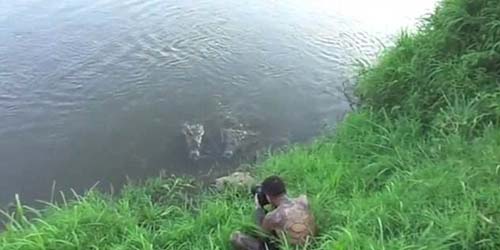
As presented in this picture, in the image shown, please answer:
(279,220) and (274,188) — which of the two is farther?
(274,188)

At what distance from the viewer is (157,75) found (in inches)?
334

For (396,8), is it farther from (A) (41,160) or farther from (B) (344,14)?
(A) (41,160)

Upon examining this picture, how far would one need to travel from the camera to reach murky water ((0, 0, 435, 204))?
7.04 metres

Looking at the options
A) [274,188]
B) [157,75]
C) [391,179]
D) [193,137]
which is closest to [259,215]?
[274,188]

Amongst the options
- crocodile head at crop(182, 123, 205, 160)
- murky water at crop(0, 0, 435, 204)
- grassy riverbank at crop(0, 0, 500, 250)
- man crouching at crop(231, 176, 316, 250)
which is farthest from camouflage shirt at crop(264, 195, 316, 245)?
crocodile head at crop(182, 123, 205, 160)

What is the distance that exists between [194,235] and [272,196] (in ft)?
2.43

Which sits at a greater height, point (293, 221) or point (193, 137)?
point (293, 221)

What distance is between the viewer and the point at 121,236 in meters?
4.77

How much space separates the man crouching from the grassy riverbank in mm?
127

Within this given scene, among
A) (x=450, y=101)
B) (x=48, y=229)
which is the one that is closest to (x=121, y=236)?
(x=48, y=229)

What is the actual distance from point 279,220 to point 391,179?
1.15 m

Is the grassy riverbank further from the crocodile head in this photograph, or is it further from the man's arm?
the crocodile head

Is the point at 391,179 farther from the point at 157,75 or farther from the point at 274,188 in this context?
the point at 157,75

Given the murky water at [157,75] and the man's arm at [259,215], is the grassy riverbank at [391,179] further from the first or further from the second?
the murky water at [157,75]
